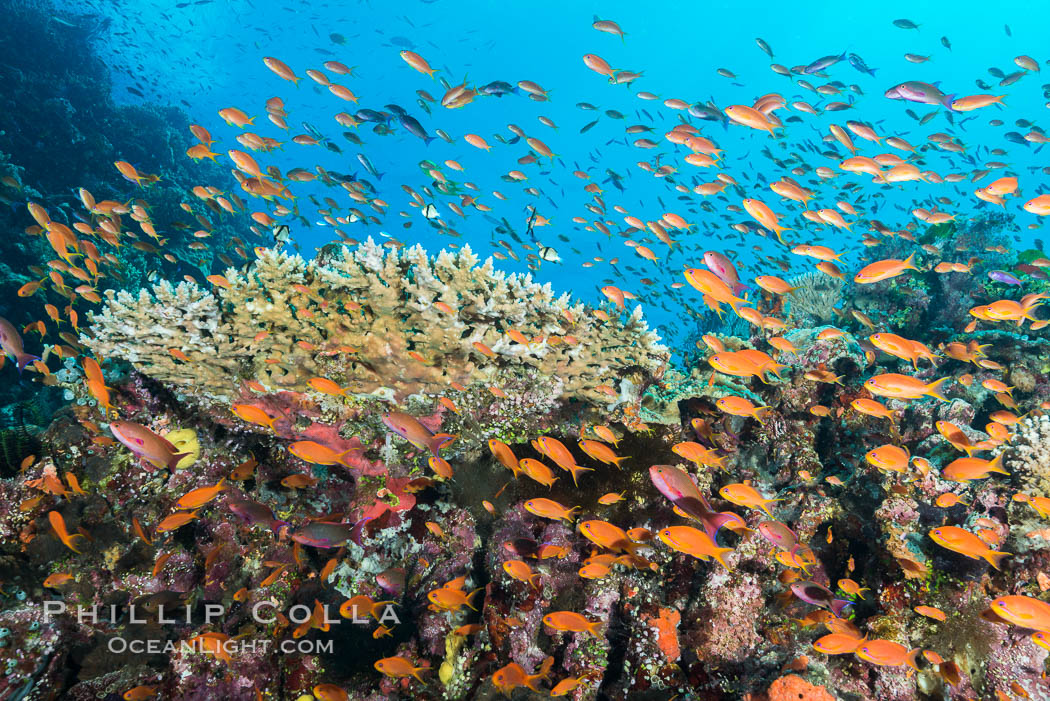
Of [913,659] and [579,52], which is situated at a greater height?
[579,52]

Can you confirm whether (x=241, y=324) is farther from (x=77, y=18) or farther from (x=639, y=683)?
(x=77, y=18)

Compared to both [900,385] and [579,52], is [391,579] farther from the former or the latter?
[579,52]

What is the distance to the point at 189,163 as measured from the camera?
2289 centimetres

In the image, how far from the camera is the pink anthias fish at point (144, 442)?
2.53 m

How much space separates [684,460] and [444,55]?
71.1 meters

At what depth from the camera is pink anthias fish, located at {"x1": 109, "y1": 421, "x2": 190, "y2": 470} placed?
2531mm

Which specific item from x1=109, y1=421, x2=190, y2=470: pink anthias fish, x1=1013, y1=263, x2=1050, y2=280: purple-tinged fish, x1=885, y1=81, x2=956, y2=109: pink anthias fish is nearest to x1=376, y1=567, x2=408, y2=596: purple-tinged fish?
x1=109, y1=421, x2=190, y2=470: pink anthias fish

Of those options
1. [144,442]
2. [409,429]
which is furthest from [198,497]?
[409,429]


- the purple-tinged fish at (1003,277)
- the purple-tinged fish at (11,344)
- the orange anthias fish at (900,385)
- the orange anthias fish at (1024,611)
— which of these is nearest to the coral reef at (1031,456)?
the orange anthias fish at (900,385)

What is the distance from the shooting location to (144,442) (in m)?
2.63

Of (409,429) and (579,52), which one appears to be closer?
(409,429)

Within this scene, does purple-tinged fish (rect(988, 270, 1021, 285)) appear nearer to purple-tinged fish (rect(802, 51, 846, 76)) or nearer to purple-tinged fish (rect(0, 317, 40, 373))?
purple-tinged fish (rect(802, 51, 846, 76))

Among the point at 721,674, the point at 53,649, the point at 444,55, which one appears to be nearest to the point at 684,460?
the point at 721,674

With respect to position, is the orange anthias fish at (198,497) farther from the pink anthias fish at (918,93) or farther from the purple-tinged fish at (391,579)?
the pink anthias fish at (918,93)
